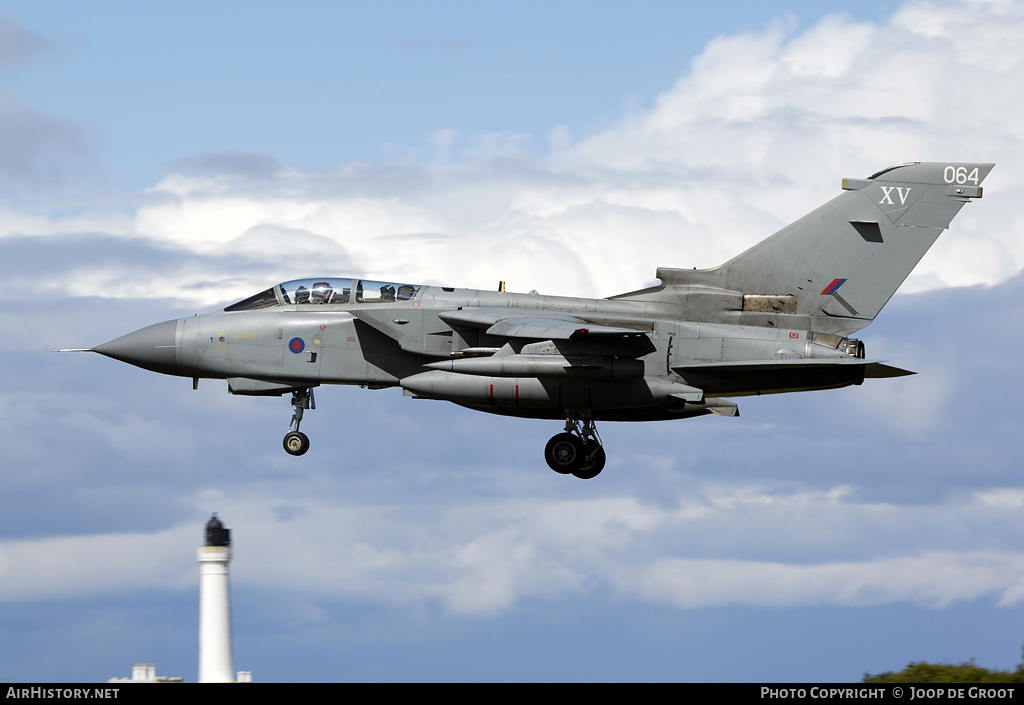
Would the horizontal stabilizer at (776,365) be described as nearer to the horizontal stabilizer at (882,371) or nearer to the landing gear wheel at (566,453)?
the horizontal stabilizer at (882,371)

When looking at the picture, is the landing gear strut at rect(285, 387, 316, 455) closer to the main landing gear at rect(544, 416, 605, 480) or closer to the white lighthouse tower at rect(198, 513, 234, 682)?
the main landing gear at rect(544, 416, 605, 480)

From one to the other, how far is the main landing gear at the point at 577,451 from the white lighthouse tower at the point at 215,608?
2217cm

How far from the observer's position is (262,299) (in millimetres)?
26344

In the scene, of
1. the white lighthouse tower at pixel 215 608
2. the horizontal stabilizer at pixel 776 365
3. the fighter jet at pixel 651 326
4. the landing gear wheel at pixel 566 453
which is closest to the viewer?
the horizontal stabilizer at pixel 776 365

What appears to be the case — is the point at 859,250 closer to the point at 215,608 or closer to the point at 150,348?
the point at 150,348

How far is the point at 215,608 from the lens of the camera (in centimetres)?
4575

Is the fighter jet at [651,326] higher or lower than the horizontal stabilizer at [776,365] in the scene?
higher

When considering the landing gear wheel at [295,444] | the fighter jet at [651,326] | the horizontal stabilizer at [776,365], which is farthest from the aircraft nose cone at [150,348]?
the horizontal stabilizer at [776,365]

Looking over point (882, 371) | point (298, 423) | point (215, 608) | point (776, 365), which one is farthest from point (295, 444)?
point (215, 608)

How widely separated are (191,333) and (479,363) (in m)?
5.87

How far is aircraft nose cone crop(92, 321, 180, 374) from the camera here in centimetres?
2597

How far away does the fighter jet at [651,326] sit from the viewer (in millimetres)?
24875

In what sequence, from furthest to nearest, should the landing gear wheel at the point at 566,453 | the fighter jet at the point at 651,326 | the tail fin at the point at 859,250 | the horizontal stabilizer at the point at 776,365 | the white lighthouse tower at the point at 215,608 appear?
the white lighthouse tower at the point at 215,608 < the tail fin at the point at 859,250 < the landing gear wheel at the point at 566,453 < the fighter jet at the point at 651,326 < the horizontal stabilizer at the point at 776,365
